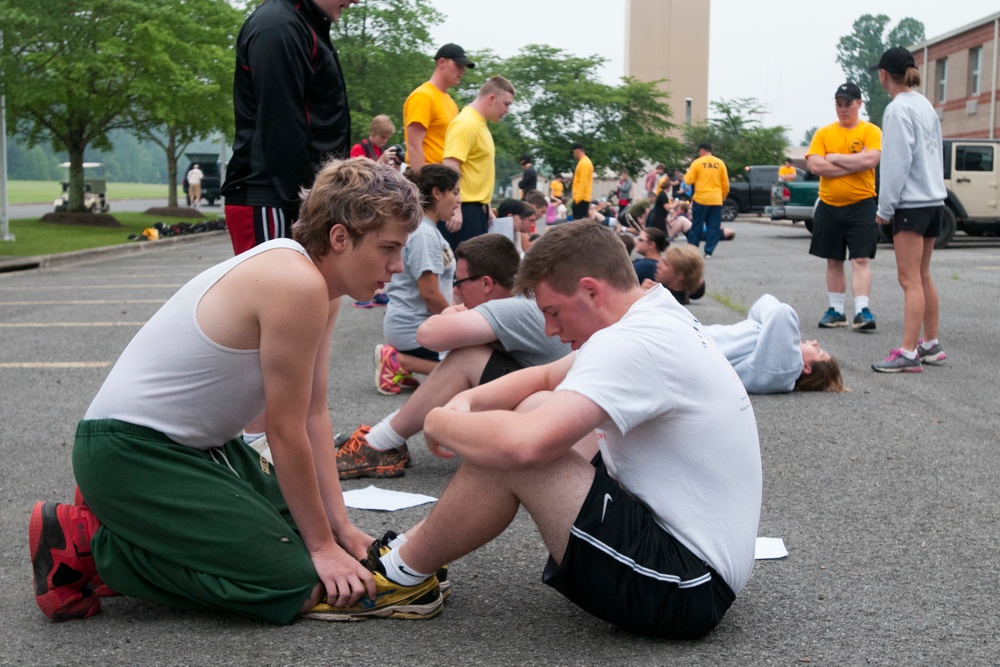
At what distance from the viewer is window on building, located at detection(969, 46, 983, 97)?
43656mm

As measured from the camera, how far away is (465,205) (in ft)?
28.0

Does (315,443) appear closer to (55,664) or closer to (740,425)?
(55,664)

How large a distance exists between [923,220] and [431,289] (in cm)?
351

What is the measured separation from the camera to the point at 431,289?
6430mm

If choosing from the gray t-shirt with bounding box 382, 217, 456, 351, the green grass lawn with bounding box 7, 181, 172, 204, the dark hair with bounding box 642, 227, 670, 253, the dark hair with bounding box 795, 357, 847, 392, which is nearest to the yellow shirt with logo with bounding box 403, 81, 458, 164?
the gray t-shirt with bounding box 382, 217, 456, 351

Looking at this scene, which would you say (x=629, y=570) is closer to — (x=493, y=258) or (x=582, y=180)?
(x=493, y=258)

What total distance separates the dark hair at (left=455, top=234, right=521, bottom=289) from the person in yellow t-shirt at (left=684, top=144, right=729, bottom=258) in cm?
1349

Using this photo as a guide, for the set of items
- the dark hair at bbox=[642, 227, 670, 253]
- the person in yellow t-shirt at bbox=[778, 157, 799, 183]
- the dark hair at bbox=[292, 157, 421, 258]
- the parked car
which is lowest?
the dark hair at bbox=[642, 227, 670, 253]

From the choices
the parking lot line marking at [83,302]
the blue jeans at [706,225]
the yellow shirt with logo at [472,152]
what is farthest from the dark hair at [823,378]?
the blue jeans at [706,225]

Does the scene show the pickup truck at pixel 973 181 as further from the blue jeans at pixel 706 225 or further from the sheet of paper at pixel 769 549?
the sheet of paper at pixel 769 549

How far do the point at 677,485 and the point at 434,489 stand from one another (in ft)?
6.48

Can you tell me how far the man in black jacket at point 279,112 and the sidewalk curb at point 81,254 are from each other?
14.4 meters

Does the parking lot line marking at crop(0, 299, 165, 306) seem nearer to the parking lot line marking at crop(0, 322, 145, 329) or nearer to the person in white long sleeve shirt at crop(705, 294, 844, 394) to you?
the parking lot line marking at crop(0, 322, 145, 329)

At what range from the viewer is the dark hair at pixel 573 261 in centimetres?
297
